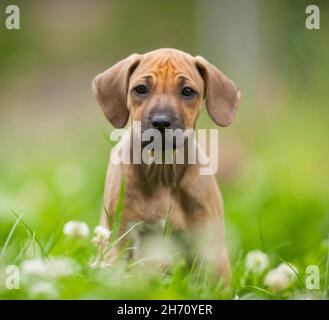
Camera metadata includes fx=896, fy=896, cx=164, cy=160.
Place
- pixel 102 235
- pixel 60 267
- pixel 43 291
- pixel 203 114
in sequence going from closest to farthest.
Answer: pixel 43 291, pixel 60 267, pixel 102 235, pixel 203 114

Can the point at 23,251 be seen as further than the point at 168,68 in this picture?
No

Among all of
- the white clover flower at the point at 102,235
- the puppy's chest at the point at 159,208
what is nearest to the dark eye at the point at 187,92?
the puppy's chest at the point at 159,208

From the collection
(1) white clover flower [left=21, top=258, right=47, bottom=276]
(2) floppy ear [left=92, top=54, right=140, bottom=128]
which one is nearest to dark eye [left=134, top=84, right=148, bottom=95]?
(2) floppy ear [left=92, top=54, right=140, bottom=128]

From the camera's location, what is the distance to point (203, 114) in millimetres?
8953

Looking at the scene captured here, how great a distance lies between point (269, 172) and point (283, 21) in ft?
5.08

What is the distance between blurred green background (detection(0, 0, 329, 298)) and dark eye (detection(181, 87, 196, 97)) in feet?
2.83

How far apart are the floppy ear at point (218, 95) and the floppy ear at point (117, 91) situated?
1.26 ft

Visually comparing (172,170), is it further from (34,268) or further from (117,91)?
(34,268)

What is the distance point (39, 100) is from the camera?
11.4 meters

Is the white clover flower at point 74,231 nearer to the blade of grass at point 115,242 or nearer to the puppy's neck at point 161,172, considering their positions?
the blade of grass at point 115,242

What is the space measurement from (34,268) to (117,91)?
128cm

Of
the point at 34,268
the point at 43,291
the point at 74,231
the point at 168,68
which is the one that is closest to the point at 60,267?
the point at 34,268

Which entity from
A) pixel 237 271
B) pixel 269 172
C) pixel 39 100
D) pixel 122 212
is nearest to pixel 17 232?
pixel 122 212
